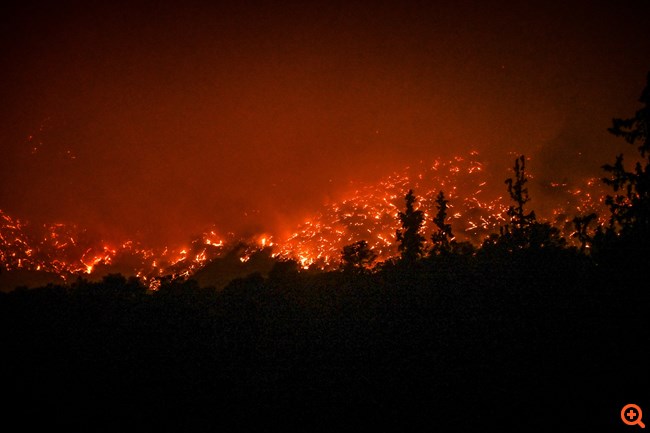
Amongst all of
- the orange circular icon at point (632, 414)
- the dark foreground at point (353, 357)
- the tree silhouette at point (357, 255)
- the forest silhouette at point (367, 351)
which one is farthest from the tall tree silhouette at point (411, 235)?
the orange circular icon at point (632, 414)

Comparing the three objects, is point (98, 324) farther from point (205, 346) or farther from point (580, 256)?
point (580, 256)

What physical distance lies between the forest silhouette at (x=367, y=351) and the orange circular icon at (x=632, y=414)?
183mm

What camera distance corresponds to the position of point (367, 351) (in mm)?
16406

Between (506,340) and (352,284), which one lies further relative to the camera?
(352,284)

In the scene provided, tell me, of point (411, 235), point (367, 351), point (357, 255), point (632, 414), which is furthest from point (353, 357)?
point (411, 235)

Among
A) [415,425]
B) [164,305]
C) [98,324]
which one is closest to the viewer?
[415,425]

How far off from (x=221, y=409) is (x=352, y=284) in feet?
40.5

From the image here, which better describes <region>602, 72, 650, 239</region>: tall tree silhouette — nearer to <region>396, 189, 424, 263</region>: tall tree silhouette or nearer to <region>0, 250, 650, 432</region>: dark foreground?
<region>0, 250, 650, 432</region>: dark foreground

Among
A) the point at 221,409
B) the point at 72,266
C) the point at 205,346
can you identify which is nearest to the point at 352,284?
the point at 205,346

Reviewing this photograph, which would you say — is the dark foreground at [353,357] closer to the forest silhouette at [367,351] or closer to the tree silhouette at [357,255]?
the forest silhouette at [367,351]

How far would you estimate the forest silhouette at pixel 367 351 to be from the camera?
13.3 m

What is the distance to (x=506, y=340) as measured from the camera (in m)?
15.4

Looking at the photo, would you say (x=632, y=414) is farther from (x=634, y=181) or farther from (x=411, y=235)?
(x=411, y=235)

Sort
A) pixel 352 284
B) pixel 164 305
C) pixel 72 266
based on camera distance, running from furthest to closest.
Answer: pixel 72 266 → pixel 352 284 → pixel 164 305
